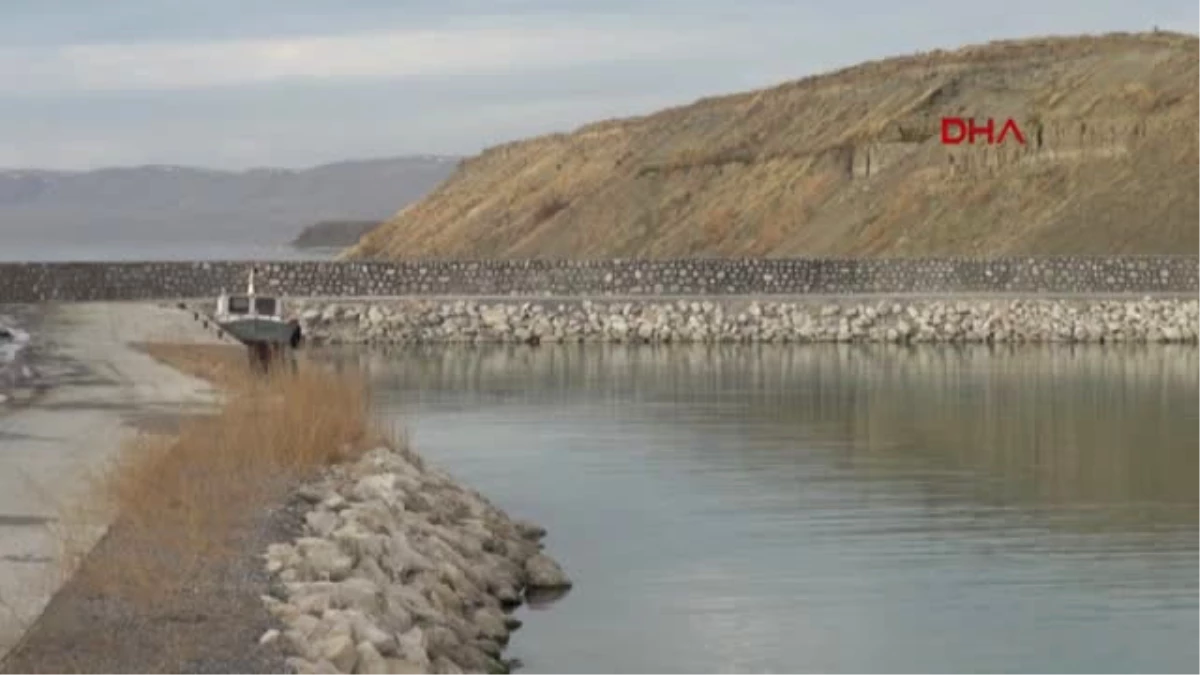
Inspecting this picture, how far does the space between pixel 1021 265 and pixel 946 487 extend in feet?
130

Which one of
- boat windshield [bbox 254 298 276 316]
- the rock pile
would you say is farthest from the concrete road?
the rock pile

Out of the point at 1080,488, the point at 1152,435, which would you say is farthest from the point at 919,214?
the point at 1080,488

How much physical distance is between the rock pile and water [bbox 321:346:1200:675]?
0.55 meters

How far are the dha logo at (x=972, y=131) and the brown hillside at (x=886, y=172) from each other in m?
0.65

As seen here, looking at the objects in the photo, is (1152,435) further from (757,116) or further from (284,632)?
(757,116)

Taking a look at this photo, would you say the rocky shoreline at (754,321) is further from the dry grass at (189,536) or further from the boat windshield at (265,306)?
the dry grass at (189,536)

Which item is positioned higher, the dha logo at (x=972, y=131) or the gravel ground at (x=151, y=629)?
the dha logo at (x=972, y=131)

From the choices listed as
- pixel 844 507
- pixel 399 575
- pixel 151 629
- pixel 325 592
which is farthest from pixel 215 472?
pixel 844 507

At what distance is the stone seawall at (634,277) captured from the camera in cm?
6862

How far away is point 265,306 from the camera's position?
2063 inches

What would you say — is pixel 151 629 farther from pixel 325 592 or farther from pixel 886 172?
pixel 886 172

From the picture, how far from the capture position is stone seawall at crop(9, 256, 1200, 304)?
68625 mm

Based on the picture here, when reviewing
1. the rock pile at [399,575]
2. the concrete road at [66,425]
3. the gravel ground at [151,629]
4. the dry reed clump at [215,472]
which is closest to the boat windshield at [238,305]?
the concrete road at [66,425]

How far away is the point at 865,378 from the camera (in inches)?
2067
